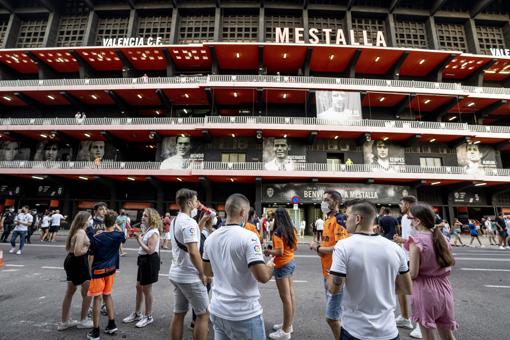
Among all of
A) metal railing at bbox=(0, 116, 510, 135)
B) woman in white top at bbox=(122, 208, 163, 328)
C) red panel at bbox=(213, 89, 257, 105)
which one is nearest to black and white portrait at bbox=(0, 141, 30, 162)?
metal railing at bbox=(0, 116, 510, 135)

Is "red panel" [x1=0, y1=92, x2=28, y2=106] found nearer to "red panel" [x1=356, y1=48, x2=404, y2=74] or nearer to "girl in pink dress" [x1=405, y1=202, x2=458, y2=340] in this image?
"girl in pink dress" [x1=405, y1=202, x2=458, y2=340]

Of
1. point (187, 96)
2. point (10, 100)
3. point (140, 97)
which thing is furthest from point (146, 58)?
point (10, 100)

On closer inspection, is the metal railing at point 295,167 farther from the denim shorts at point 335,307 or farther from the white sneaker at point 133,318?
the denim shorts at point 335,307

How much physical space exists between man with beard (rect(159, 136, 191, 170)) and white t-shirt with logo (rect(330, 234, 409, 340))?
1918 centimetres

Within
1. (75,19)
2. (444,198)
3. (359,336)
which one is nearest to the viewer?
(359,336)

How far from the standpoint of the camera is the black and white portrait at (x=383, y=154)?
2003 cm

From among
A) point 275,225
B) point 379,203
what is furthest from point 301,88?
point 275,225

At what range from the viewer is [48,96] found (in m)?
21.4

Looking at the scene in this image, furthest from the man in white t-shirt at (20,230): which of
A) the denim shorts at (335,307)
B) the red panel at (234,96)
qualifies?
the red panel at (234,96)

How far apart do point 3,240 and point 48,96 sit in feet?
47.8

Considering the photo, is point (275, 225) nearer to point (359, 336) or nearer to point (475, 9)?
point (359, 336)

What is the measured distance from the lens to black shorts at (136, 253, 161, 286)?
3.94 m

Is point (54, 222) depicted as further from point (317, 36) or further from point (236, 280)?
point (317, 36)

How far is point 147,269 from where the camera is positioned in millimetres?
3967
